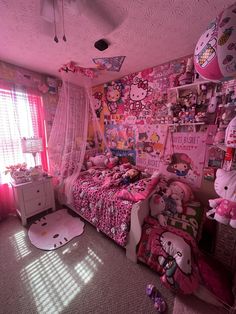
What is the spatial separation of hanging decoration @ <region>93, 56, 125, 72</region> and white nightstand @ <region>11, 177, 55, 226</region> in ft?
6.78

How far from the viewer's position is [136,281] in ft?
4.90

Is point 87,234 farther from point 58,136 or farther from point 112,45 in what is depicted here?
point 112,45

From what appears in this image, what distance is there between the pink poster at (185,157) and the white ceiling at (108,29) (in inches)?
45.4

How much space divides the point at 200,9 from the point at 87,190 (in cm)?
236

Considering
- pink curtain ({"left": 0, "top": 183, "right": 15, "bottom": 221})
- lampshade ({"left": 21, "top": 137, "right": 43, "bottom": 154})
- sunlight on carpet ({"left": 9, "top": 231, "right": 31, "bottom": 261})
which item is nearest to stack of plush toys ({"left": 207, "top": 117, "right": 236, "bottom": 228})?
sunlight on carpet ({"left": 9, "top": 231, "right": 31, "bottom": 261})

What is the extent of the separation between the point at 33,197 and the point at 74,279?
1435mm

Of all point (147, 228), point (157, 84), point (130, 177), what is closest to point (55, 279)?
point (147, 228)

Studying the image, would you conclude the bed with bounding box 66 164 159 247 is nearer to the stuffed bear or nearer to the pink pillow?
the pink pillow

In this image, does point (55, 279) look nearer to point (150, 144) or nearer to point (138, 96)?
point (150, 144)

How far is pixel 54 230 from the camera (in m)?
2.22

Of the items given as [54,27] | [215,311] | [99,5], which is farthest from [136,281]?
[54,27]

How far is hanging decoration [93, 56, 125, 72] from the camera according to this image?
2071mm

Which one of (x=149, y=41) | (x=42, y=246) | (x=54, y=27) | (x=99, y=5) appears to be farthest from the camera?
(x=42, y=246)

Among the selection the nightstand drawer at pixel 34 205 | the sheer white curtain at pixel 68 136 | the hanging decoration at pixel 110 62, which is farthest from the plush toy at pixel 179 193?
the nightstand drawer at pixel 34 205
